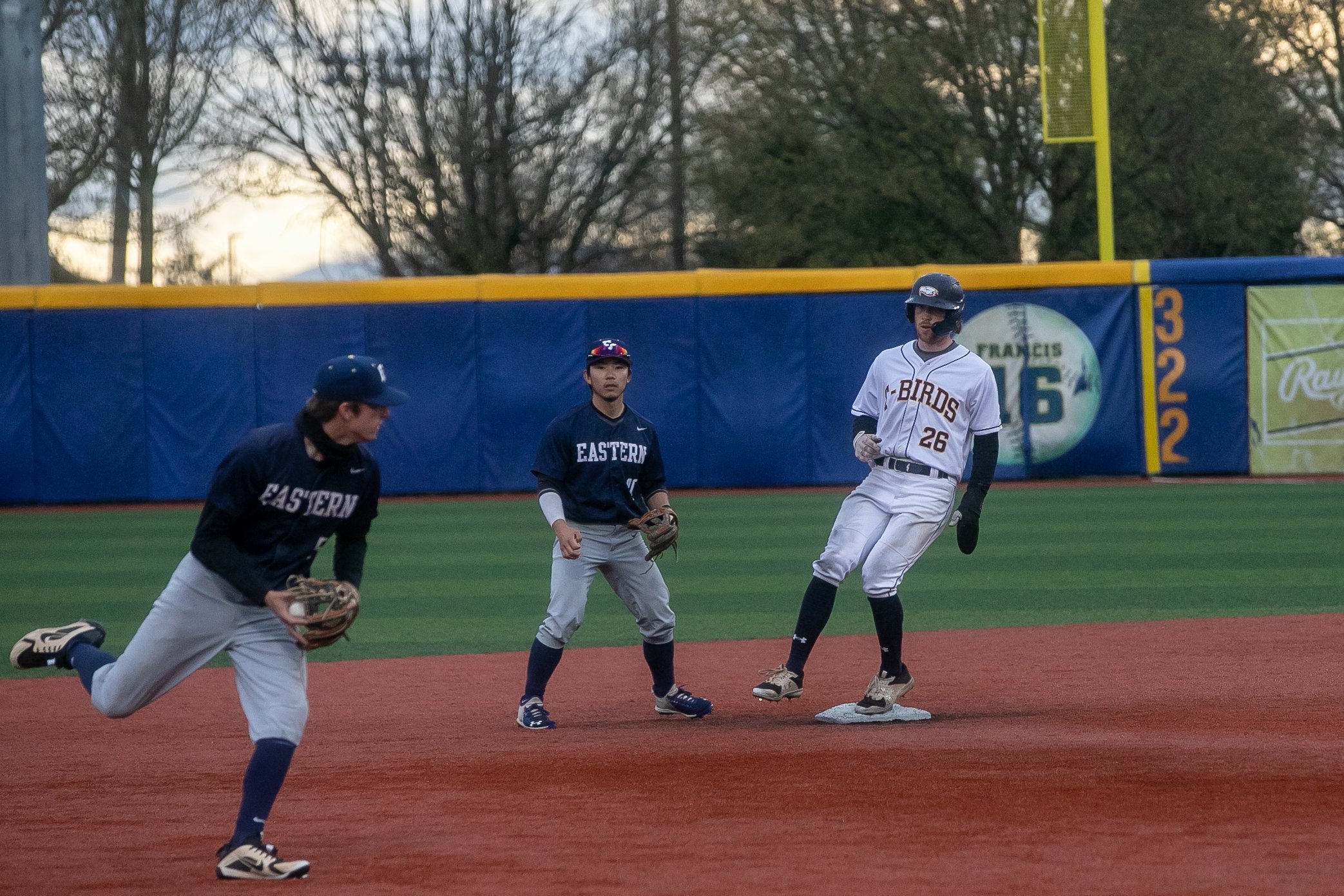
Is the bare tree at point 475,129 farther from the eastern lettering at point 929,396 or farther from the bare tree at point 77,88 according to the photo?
the eastern lettering at point 929,396

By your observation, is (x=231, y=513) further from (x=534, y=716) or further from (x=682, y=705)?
(x=682, y=705)

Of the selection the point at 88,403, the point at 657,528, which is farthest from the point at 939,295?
the point at 88,403

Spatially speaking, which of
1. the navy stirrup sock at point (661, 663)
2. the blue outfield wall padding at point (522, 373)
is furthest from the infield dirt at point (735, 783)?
the blue outfield wall padding at point (522, 373)

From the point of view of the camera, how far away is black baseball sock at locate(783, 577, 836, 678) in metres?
6.29

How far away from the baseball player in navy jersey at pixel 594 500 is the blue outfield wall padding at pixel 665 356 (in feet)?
40.5

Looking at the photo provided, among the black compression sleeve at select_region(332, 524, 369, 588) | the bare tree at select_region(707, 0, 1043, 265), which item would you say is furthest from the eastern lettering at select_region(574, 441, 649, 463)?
the bare tree at select_region(707, 0, 1043, 265)

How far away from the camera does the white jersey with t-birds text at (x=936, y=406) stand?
6273 mm

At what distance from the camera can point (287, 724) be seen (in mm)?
4215

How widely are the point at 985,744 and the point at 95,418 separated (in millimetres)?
15504

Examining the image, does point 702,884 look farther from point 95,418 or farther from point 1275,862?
point 95,418

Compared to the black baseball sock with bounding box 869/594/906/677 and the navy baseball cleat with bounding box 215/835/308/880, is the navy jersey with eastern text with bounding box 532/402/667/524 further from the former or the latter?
the navy baseball cleat with bounding box 215/835/308/880

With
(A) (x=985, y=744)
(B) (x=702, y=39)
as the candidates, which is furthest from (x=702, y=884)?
(B) (x=702, y=39)

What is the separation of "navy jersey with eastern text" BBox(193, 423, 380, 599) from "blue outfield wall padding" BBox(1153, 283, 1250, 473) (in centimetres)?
1583

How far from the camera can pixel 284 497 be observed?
429 cm
